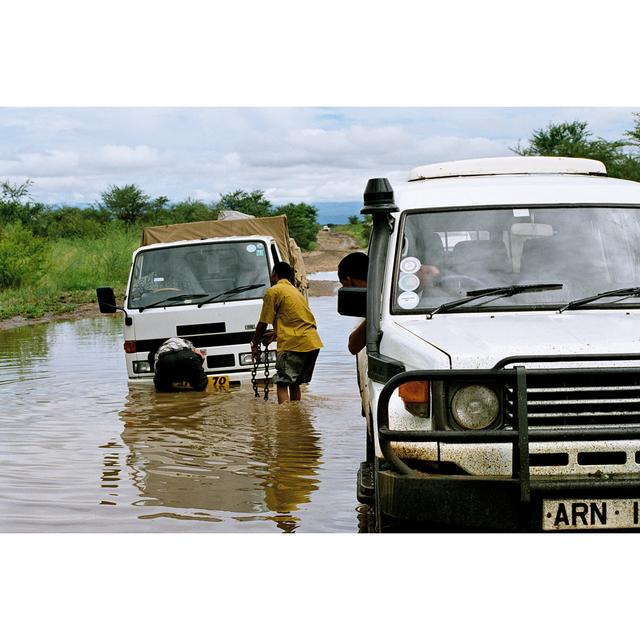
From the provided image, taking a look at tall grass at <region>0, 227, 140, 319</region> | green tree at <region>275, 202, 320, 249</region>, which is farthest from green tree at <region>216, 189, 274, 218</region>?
tall grass at <region>0, 227, 140, 319</region>

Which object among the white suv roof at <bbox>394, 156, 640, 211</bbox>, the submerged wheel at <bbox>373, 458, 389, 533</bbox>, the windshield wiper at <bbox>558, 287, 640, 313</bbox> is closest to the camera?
the submerged wheel at <bbox>373, 458, 389, 533</bbox>

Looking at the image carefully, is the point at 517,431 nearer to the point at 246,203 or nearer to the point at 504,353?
the point at 504,353

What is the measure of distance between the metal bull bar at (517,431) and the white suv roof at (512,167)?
222 centimetres

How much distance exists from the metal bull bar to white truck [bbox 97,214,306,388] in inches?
273

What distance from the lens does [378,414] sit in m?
4.58

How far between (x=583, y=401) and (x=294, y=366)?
20.0 feet

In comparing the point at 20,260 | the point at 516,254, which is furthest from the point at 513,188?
the point at 20,260

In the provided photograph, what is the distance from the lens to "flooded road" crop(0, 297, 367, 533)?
6.79 meters

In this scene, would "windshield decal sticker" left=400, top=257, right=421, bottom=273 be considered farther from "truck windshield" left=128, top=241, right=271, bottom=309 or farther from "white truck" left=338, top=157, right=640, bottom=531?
"truck windshield" left=128, top=241, right=271, bottom=309

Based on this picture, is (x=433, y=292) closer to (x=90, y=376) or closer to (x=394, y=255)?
(x=394, y=255)

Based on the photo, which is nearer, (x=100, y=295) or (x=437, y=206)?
(x=437, y=206)

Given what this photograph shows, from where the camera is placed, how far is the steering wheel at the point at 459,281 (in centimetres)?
543

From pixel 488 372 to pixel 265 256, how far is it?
749 cm

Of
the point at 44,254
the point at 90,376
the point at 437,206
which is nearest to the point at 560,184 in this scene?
the point at 437,206
